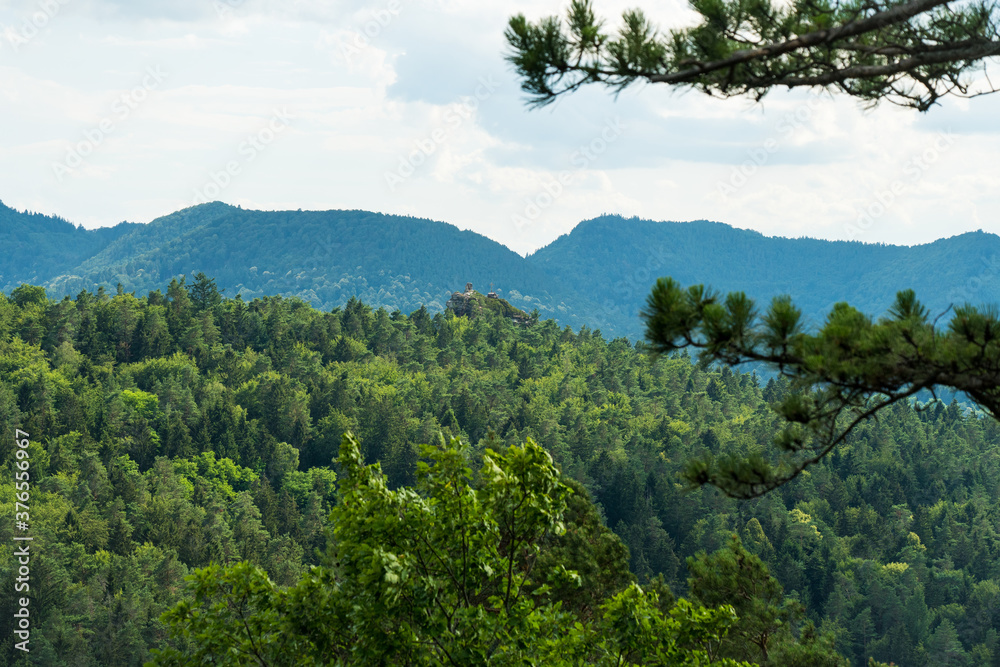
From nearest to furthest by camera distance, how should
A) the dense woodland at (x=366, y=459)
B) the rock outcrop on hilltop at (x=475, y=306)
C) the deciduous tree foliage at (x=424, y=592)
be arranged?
the deciduous tree foliage at (x=424, y=592), the dense woodland at (x=366, y=459), the rock outcrop on hilltop at (x=475, y=306)

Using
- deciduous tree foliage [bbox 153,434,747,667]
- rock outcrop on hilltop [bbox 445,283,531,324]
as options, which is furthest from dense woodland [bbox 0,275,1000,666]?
deciduous tree foliage [bbox 153,434,747,667]

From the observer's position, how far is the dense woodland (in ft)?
156

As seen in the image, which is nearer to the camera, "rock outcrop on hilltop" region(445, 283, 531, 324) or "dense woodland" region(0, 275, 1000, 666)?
"dense woodland" region(0, 275, 1000, 666)

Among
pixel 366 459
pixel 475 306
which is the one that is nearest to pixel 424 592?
pixel 366 459

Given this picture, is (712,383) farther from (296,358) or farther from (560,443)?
(296,358)

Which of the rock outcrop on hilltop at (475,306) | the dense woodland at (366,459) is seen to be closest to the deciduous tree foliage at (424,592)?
A: the dense woodland at (366,459)

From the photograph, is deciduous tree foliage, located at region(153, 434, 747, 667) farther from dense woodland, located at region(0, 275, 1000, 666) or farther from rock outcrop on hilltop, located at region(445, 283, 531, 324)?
rock outcrop on hilltop, located at region(445, 283, 531, 324)

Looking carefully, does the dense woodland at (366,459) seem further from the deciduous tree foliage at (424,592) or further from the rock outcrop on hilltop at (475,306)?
the deciduous tree foliage at (424,592)

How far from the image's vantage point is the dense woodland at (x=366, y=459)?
47.7 metres

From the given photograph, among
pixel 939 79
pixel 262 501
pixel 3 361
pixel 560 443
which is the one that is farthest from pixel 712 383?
pixel 939 79

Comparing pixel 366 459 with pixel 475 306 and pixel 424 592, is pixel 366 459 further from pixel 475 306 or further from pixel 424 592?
pixel 424 592

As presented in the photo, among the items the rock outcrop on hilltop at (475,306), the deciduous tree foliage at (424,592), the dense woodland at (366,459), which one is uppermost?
the rock outcrop on hilltop at (475,306)

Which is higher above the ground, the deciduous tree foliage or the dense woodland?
the deciduous tree foliage

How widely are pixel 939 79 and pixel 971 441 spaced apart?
3107 inches
